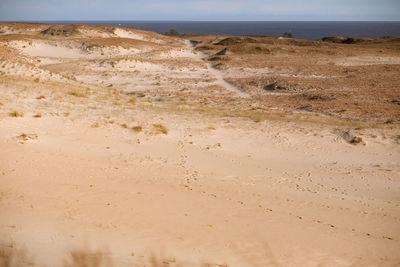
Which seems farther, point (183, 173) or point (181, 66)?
point (181, 66)

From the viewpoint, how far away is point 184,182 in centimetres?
898

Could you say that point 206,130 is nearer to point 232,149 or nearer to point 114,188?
point 232,149

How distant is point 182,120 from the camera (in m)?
15.5

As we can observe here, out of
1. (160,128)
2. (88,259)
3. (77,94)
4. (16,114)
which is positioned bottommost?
(88,259)

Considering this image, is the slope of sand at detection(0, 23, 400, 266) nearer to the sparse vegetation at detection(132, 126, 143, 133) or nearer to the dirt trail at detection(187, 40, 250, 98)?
the sparse vegetation at detection(132, 126, 143, 133)

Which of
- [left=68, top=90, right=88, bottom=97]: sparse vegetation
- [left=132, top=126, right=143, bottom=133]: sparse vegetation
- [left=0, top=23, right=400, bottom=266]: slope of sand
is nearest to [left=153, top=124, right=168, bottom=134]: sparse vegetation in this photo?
[left=0, top=23, right=400, bottom=266]: slope of sand

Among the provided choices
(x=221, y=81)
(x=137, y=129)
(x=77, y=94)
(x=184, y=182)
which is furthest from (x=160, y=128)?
(x=221, y=81)

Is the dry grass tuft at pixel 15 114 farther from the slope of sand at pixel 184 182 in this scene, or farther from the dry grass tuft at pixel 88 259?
the dry grass tuft at pixel 88 259

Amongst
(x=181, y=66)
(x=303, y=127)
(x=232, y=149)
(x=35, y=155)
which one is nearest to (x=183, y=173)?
(x=232, y=149)

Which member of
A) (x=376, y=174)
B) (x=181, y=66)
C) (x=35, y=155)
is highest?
(x=181, y=66)

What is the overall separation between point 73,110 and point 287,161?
9388 millimetres

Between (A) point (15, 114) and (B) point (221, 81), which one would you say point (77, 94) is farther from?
(B) point (221, 81)

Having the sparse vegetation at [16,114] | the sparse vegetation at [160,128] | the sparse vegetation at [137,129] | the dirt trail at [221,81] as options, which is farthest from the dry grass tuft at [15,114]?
the dirt trail at [221,81]

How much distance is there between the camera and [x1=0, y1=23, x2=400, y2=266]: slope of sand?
5.73 meters
